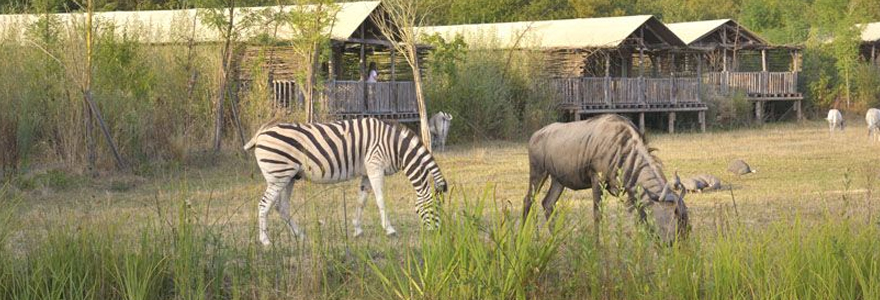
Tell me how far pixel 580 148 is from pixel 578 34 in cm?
2338

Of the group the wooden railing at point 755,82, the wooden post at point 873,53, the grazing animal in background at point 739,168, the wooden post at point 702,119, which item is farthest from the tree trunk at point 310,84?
the wooden post at point 873,53

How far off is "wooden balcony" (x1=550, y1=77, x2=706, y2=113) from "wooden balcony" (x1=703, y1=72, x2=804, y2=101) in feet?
7.17

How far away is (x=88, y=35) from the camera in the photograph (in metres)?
15.7

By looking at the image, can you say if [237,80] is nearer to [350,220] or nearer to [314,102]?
[314,102]

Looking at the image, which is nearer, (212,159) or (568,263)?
(568,263)

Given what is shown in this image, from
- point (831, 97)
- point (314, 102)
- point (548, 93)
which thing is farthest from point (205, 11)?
point (831, 97)

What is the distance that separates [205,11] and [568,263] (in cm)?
1339

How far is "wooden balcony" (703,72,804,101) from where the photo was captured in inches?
1391

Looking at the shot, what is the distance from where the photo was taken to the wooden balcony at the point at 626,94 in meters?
30.3

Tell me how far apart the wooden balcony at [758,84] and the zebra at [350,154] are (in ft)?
85.4

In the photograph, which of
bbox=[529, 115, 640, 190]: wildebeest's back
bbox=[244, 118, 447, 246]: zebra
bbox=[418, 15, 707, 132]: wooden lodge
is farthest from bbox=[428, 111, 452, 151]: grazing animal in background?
bbox=[529, 115, 640, 190]: wildebeest's back

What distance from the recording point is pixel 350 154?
1016cm

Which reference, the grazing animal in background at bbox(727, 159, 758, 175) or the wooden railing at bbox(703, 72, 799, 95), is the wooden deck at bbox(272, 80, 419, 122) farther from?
the wooden railing at bbox(703, 72, 799, 95)

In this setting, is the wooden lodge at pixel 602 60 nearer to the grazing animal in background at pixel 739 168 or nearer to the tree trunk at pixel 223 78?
the grazing animal in background at pixel 739 168
